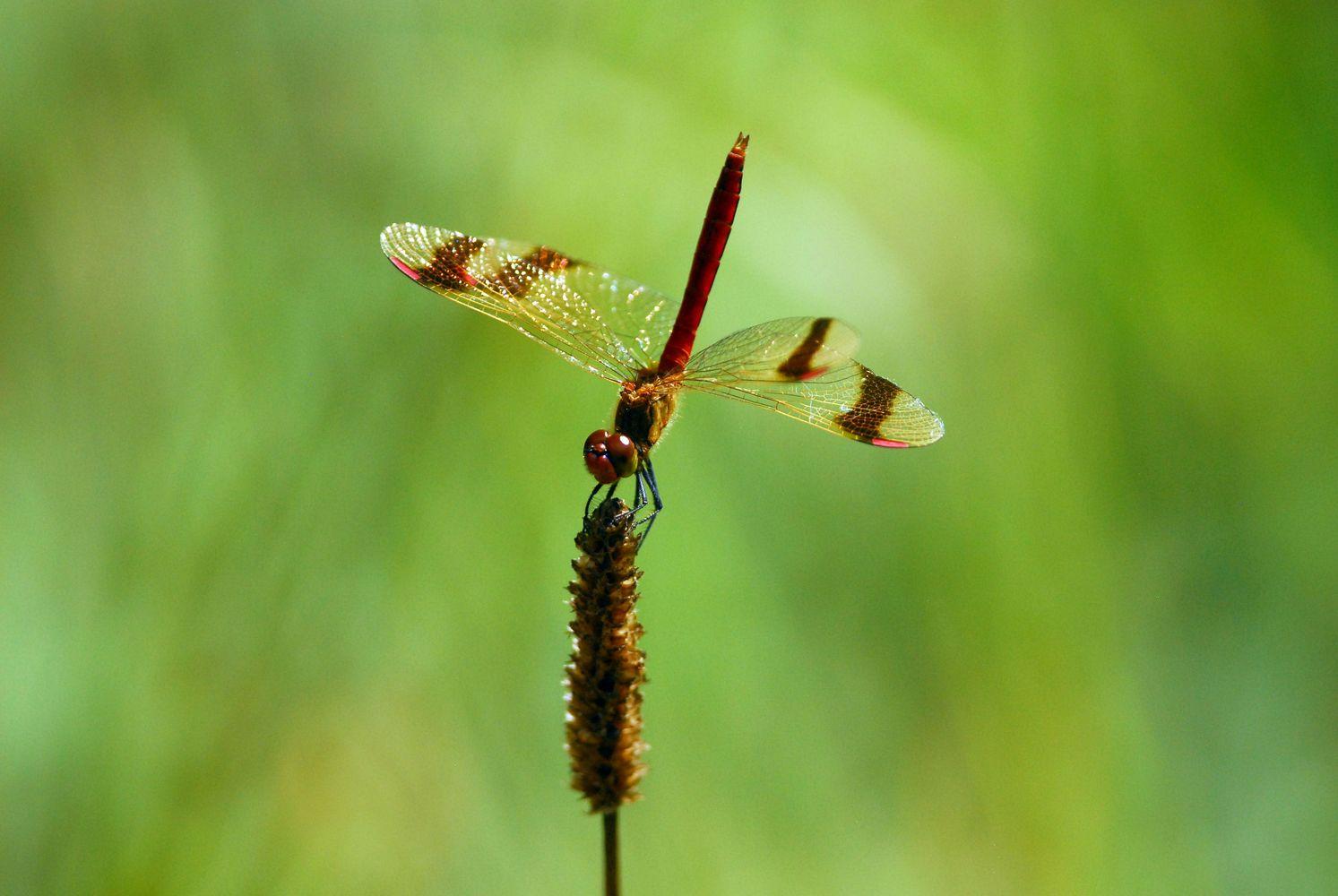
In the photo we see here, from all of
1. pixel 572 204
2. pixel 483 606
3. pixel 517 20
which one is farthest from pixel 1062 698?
pixel 517 20

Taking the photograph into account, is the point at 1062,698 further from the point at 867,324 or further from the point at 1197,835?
the point at 867,324

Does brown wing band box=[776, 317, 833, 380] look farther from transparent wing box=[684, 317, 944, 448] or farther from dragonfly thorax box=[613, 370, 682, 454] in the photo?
dragonfly thorax box=[613, 370, 682, 454]

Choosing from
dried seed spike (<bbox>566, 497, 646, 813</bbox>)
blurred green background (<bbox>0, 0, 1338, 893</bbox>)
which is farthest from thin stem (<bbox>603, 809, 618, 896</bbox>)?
blurred green background (<bbox>0, 0, 1338, 893</bbox>)

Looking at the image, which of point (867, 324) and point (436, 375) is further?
point (867, 324)

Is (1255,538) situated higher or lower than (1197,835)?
higher

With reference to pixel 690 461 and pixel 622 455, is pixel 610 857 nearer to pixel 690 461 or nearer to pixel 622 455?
pixel 622 455

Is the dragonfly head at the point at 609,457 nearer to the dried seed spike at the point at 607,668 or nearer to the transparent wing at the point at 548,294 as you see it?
the transparent wing at the point at 548,294
